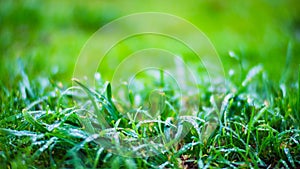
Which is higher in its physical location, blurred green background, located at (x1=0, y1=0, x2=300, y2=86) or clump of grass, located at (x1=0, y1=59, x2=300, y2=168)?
blurred green background, located at (x1=0, y1=0, x2=300, y2=86)

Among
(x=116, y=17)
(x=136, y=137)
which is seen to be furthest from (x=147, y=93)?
(x=116, y=17)

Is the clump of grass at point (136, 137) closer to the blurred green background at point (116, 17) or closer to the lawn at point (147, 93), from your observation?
the lawn at point (147, 93)

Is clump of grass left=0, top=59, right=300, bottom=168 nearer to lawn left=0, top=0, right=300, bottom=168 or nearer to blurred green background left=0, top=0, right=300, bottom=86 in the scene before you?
lawn left=0, top=0, right=300, bottom=168

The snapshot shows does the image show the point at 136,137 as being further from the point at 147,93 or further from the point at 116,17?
the point at 116,17

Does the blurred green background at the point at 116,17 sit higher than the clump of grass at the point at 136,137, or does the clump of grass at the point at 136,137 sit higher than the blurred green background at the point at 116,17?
the blurred green background at the point at 116,17

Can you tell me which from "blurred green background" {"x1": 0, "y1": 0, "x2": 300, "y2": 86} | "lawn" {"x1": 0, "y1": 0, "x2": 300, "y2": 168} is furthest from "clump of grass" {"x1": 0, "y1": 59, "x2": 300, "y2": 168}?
"blurred green background" {"x1": 0, "y1": 0, "x2": 300, "y2": 86}

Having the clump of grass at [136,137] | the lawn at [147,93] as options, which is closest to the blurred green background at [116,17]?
the lawn at [147,93]

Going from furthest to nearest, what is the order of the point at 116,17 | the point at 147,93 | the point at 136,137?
1. the point at 116,17
2. the point at 147,93
3. the point at 136,137
